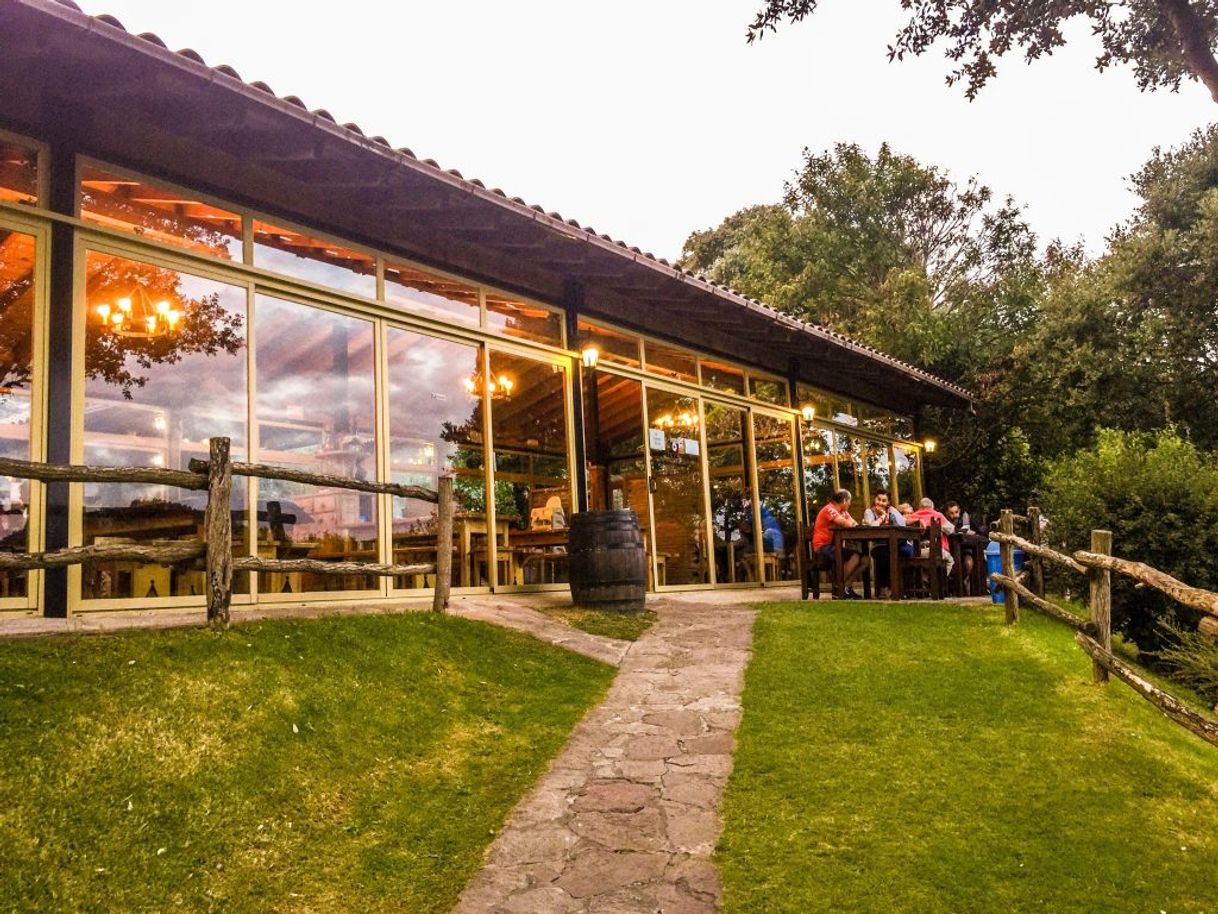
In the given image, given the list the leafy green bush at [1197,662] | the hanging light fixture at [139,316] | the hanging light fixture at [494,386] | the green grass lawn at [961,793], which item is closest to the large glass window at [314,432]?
the hanging light fixture at [139,316]

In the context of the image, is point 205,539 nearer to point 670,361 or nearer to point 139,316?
point 139,316

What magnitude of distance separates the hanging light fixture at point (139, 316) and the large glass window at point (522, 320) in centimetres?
293

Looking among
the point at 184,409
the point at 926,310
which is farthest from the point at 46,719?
the point at 926,310

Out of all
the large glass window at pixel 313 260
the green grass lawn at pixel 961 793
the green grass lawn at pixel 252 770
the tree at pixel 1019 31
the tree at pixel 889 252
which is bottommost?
the green grass lawn at pixel 961 793

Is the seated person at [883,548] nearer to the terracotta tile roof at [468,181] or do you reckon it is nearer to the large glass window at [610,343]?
the terracotta tile roof at [468,181]

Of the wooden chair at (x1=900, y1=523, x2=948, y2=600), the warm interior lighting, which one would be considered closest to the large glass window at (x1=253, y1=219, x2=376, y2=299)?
the warm interior lighting

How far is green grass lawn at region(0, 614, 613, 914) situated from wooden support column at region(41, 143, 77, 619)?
144 cm

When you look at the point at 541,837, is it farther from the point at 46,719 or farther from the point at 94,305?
the point at 94,305

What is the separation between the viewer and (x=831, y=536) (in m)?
9.22

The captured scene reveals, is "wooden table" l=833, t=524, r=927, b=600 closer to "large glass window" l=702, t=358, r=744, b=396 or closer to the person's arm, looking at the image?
the person's arm

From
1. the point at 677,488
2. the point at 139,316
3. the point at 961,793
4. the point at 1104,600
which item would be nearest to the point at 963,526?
the point at 677,488

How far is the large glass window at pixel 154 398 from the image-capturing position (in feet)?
17.5

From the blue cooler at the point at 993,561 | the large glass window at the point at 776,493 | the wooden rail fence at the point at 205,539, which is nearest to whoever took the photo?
the wooden rail fence at the point at 205,539

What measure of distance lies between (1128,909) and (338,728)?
9.86 feet
